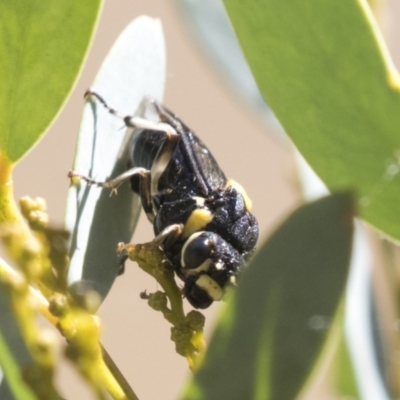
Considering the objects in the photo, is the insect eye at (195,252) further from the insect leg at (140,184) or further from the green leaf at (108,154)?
the green leaf at (108,154)

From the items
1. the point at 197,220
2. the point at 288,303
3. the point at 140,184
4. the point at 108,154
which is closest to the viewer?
the point at 288,303

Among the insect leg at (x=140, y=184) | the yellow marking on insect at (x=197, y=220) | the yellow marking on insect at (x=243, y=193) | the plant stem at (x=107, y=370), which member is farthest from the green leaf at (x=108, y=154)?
the yellow marking on insect at (x=243, y=193)

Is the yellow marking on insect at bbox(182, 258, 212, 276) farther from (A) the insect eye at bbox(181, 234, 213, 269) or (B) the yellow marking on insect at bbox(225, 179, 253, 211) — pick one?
(B) the yellow marking on insect at bbox(225, 179, 253, 211)

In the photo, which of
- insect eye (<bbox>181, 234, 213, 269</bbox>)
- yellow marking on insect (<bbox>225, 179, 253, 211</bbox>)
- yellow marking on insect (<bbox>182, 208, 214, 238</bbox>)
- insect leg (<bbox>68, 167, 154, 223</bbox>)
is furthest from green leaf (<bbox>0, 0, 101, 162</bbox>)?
yellow marking on insect (<bbox>225, 179, 253, 211</bbox>)

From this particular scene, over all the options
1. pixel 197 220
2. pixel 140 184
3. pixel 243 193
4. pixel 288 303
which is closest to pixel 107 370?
pixel 288 303

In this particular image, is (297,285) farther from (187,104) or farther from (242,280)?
(187,104)

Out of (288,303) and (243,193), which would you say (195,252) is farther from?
(288,303)
